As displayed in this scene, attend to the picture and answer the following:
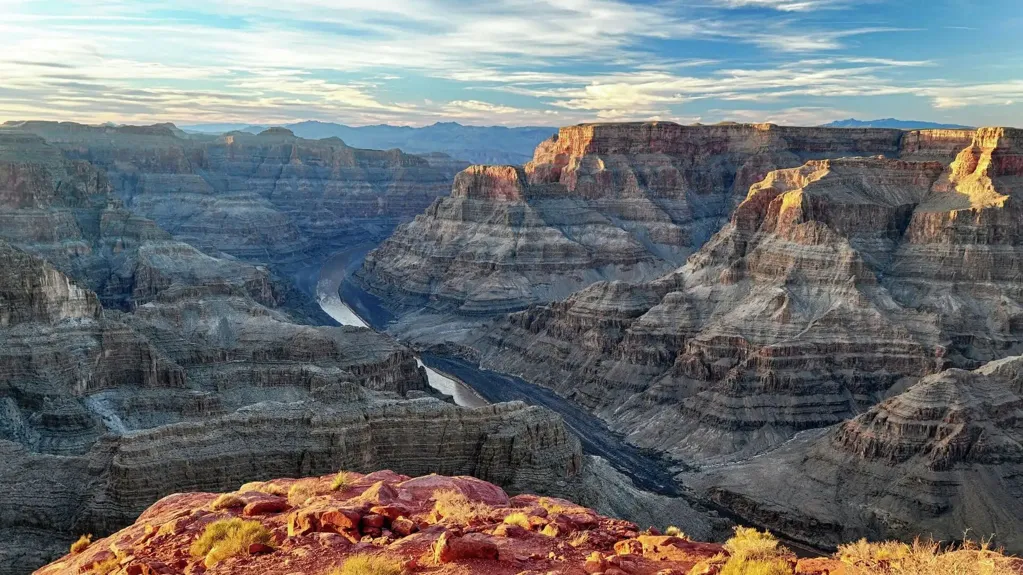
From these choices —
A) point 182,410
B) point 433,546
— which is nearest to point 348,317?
point 182,410

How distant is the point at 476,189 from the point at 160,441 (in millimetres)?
123434

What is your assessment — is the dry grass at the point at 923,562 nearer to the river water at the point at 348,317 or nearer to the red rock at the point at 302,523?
the red rock at the point at 302,523

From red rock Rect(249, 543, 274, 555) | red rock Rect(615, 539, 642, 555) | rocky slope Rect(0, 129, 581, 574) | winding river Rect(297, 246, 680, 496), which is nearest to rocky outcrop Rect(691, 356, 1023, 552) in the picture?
winding river Rect(297, 246, 680, 496)

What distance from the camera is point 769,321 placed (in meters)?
93.1

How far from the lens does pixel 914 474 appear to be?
6625cm

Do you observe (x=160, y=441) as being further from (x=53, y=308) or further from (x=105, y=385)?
(x=53, y=308)

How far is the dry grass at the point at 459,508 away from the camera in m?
27.0

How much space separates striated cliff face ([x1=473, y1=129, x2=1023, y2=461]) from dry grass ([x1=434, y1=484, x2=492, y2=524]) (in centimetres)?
5456

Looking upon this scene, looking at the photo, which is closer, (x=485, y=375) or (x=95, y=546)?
(x=95, y=546)

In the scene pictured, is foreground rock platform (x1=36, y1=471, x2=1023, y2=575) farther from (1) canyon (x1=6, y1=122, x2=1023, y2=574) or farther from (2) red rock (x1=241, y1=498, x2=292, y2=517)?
(1) canyon (x1=6, y1=122, x2=1023, y2=574)

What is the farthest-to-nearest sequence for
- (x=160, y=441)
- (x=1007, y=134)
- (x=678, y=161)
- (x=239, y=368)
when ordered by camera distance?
(x=678, y=161) < (x=1007, y=134) < (x=239, y=368) < (x=160, y=441)

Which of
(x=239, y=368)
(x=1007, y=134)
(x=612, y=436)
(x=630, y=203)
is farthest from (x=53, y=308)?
(x=630, y=203)

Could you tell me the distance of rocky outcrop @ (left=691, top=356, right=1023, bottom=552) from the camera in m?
63.8

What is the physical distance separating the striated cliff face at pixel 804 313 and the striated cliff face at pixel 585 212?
3227cm
